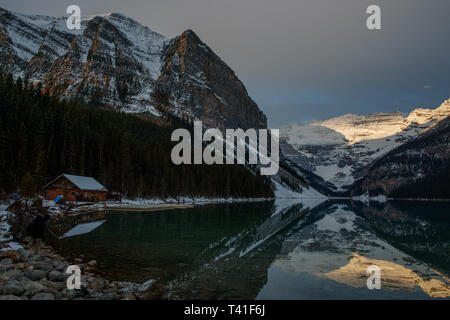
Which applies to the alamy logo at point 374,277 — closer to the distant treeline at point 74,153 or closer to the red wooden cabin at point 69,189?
the distant treeline at point 74,153

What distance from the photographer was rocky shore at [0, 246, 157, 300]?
10.3m

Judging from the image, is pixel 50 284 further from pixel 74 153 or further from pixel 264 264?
pixel 74 153

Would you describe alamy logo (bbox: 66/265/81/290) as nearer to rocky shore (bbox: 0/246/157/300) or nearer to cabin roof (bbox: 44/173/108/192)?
rocky shore (bbox: 0/246/157/300)

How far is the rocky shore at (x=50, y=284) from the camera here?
10.3 meters

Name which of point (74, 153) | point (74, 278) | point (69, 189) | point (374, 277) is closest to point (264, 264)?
point (374, 277)

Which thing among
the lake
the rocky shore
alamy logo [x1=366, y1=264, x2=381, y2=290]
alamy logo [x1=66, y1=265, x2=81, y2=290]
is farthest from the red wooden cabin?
alamy logo [x1=366, y1=264, x2=381, y2=290]

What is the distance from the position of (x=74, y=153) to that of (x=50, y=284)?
5998cm

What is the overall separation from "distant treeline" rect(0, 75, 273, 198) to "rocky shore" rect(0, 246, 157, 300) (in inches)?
1421

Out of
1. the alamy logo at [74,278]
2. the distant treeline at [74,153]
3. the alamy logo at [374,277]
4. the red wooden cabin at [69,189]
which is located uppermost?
the distant treeline at [74,153]

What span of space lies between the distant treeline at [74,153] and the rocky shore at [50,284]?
36.1 metres

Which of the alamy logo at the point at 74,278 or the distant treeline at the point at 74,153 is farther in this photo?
the distant treeline at the point at 74,153

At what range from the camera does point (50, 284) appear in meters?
11.6

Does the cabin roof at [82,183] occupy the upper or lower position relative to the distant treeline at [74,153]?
lower

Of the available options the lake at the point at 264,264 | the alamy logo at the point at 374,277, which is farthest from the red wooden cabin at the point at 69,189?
the alamy logo at the point at 374,277
